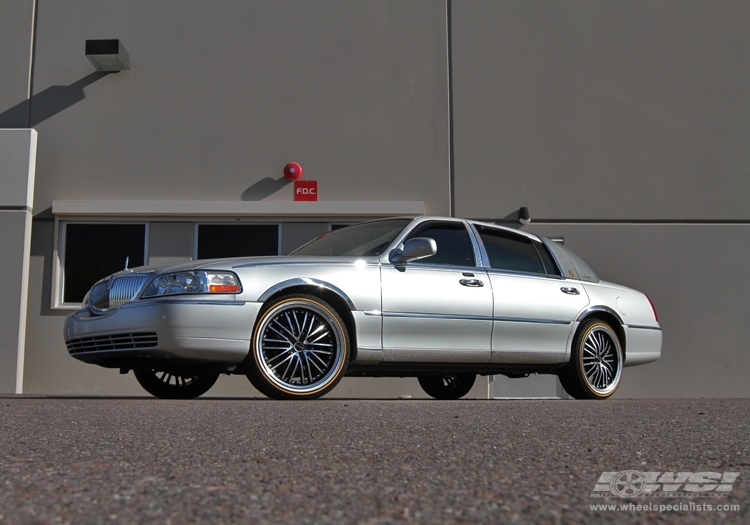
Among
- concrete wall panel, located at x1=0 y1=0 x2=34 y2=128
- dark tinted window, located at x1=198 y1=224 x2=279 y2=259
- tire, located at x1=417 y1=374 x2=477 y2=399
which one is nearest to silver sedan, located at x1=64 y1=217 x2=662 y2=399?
tire, located at x1=417 y1=374 x2=477 y2=399

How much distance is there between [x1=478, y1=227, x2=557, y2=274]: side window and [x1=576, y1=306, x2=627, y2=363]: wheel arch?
483mm

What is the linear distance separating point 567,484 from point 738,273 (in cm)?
1101

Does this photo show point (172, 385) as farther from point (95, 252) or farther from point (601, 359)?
point (95, 252)

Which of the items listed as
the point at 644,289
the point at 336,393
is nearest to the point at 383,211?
the point at 336,393

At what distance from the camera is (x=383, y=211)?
12109 millimetres

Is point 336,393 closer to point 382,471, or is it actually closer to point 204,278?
point 204,278

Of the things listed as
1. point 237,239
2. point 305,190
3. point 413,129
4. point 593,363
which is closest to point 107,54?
point 237,239

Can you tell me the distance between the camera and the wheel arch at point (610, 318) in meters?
7.97

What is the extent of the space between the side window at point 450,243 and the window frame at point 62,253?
19.2ft

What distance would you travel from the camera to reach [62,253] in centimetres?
1216

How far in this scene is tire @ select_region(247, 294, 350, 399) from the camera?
6062 millimetres

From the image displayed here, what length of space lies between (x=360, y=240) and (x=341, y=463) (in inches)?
170

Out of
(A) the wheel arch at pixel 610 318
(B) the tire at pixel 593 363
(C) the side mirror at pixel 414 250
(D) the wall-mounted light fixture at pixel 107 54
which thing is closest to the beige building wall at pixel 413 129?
(D) the wall-mounted light fixture at pixel 107 54

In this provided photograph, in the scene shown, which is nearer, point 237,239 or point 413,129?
point 237,239
